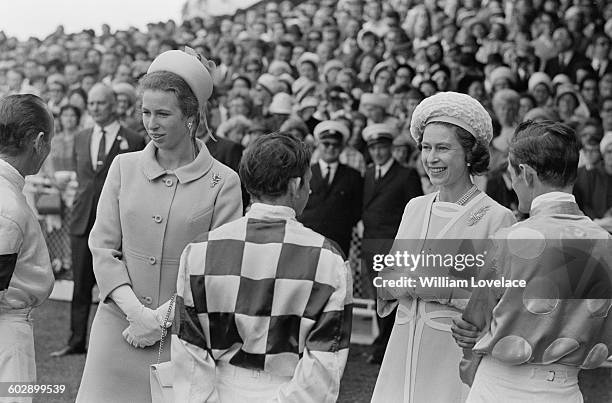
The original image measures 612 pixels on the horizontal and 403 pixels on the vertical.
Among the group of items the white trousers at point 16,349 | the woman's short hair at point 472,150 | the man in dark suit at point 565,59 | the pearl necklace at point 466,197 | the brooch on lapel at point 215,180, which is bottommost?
the white trousers at point 16,349

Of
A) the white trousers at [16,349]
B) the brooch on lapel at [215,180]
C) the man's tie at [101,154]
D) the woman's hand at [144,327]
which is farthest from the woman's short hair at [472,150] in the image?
the man's tie at [101,154]

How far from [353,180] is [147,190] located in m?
4.51

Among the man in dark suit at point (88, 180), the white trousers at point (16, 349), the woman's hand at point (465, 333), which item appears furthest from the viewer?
the man in dark suit at point (88, 180)

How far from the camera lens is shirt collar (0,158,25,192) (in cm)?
356

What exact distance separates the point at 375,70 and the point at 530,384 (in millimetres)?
8362

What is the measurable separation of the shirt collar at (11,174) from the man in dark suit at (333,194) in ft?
15.0

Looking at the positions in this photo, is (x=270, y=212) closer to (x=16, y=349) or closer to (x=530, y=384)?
(x=530, y=384)

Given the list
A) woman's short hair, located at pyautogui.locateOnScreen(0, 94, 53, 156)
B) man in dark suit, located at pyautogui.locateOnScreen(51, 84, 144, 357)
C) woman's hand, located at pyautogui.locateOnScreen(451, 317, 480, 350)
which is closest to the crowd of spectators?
man in dark suit, located at pyautogui.locateOnScreen(51, 84, 144, 357)

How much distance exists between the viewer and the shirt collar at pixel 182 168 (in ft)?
12.5

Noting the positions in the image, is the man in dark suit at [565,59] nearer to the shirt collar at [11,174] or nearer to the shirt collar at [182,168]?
the shirt collar at [182,168]

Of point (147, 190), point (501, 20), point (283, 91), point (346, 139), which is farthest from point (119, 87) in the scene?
point (147, 190)

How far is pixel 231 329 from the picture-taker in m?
2.93

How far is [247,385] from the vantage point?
2.97 m

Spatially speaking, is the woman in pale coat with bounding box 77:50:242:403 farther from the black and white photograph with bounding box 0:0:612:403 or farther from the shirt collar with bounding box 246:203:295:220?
the shirt collar with bounding box 246:203:295:220
